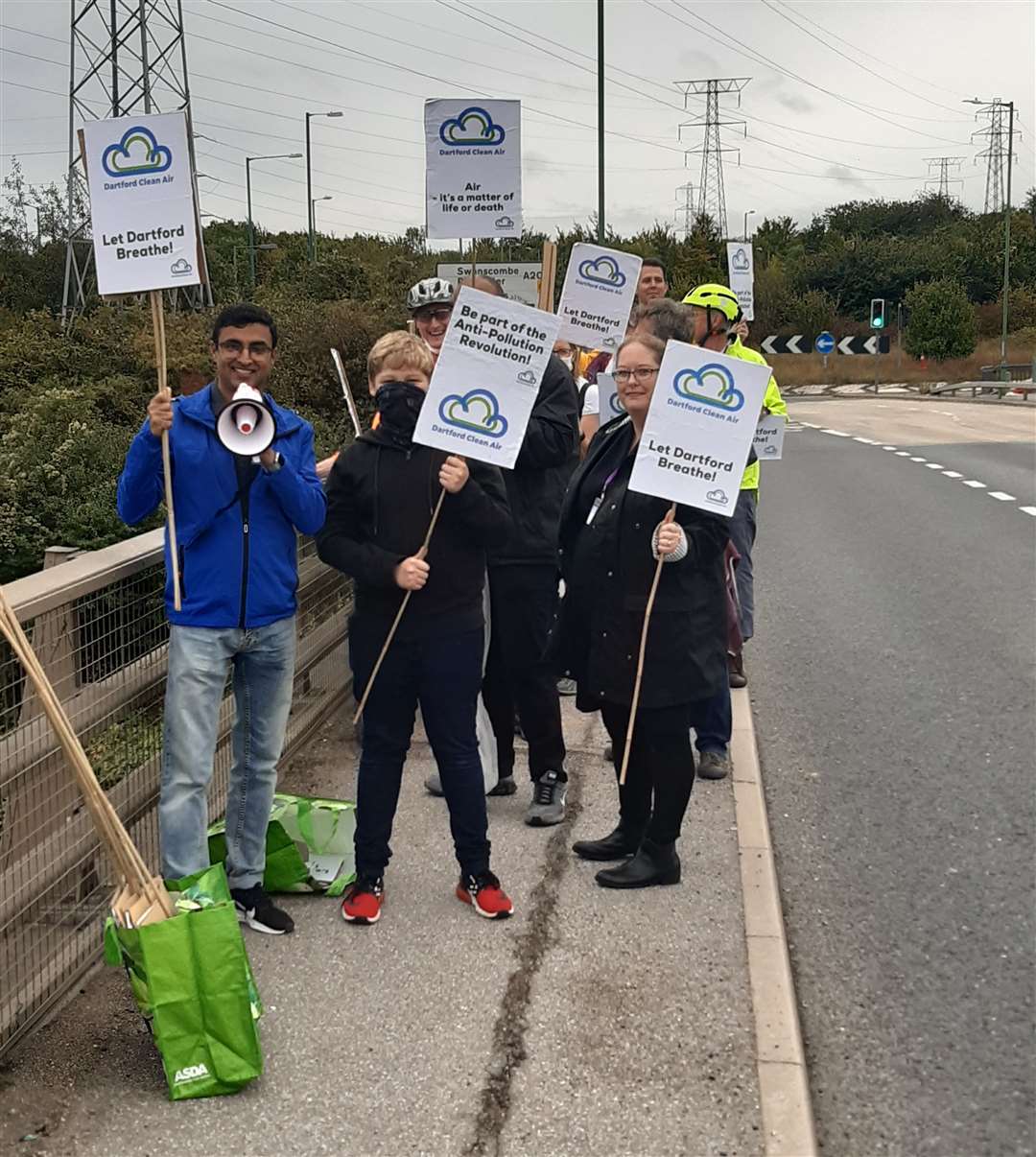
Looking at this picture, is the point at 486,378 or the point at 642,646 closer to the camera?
the point at 486,378

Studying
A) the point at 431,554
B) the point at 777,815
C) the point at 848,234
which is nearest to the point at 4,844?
the point at 431,554

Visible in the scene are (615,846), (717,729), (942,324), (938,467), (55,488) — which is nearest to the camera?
(615,846)

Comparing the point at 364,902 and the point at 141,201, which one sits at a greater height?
the point at 141,201

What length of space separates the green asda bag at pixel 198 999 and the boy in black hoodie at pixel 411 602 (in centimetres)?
101

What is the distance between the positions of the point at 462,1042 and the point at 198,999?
2.39 ft

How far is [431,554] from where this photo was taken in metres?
4.24

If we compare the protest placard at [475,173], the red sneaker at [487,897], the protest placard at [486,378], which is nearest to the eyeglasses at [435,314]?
the protest placard at [486,378]

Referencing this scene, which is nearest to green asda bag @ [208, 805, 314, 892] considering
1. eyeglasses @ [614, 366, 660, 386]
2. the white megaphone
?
the white megaphone

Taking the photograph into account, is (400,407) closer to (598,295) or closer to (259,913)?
(259,913)

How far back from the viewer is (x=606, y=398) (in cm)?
705

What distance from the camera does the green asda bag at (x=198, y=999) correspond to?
3283mm

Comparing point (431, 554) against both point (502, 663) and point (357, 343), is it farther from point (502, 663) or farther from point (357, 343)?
point (357, 343)

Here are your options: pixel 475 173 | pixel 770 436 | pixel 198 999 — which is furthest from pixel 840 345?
pixel 198 999

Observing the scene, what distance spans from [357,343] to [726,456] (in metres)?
15.6
